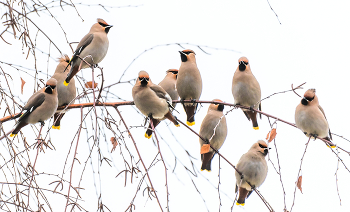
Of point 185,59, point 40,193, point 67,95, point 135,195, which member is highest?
point 185,59

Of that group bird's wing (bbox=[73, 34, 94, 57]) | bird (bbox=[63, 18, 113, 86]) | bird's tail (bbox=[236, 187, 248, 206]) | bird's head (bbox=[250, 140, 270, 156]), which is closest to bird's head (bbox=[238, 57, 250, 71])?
bird's head (bbox=[250, 140, 270, 156])

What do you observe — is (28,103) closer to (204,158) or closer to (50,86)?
(50,86)

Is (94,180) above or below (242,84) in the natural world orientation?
below

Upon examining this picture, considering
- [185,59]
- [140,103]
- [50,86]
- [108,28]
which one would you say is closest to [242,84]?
[185,59]

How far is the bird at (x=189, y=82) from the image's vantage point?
401 cm

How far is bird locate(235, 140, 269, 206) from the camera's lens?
3.91 m

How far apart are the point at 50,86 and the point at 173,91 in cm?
143

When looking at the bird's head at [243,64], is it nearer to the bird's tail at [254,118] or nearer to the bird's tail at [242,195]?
the bird's tail at [254,118]

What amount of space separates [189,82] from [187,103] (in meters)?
0.21

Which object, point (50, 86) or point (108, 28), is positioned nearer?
point (50, 86)

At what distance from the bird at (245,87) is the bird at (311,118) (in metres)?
0.48

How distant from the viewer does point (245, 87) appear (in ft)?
12.9

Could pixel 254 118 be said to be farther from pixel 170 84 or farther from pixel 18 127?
pixel 18 127

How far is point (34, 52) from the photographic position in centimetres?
277
